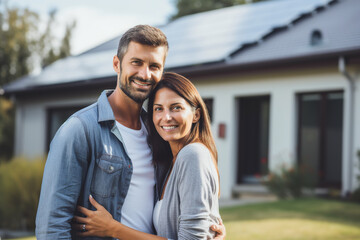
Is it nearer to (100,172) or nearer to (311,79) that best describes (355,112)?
(311,79)

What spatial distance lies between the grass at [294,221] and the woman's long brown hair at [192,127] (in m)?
3.73

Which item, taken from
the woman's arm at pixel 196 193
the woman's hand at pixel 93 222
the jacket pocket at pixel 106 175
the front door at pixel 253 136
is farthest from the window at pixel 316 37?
the woman's hand at pixel 93 222

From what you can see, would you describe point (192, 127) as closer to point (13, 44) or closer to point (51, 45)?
point (13, 44)

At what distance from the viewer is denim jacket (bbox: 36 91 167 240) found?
2.32m

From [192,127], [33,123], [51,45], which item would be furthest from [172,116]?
[51,45]

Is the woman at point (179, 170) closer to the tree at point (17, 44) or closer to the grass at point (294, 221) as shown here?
the grass at point (294, 221)

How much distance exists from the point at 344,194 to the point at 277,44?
4.02 m

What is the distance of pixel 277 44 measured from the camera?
12.4 m

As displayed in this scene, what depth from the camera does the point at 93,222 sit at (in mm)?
2430

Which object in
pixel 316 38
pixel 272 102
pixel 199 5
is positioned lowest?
pixel 272 102

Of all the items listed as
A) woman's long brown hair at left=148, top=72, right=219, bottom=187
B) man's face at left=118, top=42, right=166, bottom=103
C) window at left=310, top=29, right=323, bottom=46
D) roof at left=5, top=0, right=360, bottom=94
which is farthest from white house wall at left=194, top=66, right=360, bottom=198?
man's face at left=118, top=42, right=166, bottom=103

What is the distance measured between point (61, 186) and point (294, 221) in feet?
18.1

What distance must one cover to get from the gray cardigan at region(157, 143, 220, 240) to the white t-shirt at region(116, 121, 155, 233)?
0.11 m

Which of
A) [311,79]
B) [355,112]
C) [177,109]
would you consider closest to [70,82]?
[311,79]
